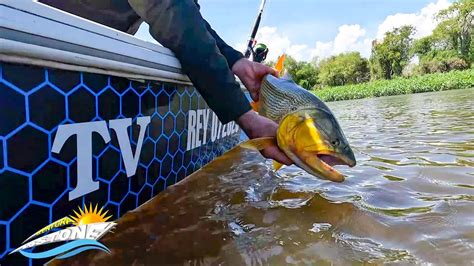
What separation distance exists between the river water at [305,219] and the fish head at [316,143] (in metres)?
0.20

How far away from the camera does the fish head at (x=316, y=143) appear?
4.62ft

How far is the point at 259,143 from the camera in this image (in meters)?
1.42

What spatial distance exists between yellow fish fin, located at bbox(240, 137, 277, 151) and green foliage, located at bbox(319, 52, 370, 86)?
5446 cm

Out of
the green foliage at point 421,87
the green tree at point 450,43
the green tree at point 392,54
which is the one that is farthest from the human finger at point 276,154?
the green tree at point 392,54

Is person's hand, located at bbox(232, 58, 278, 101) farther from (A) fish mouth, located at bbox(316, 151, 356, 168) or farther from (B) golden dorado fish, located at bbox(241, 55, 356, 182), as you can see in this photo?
(A) fish mouth, located at bbox(316, 151, 356, 168)

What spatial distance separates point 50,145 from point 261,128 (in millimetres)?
810

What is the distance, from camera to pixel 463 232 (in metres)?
1.17

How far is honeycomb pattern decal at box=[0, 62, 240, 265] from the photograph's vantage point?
2.83 ft

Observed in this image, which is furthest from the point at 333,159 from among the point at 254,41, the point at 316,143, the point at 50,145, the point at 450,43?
the point at 450,43

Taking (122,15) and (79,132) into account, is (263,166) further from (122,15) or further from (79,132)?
(79,132)

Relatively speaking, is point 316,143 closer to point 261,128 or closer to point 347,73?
point 261,128

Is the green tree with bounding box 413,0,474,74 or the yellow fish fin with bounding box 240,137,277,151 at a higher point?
the green tree with bounding box 413,0,474,74

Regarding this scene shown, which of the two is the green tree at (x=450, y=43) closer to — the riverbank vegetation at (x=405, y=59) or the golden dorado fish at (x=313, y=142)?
the riverbank vegetation at (x=405, y=59)

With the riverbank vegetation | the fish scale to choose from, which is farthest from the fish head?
the riverbank vegetation
